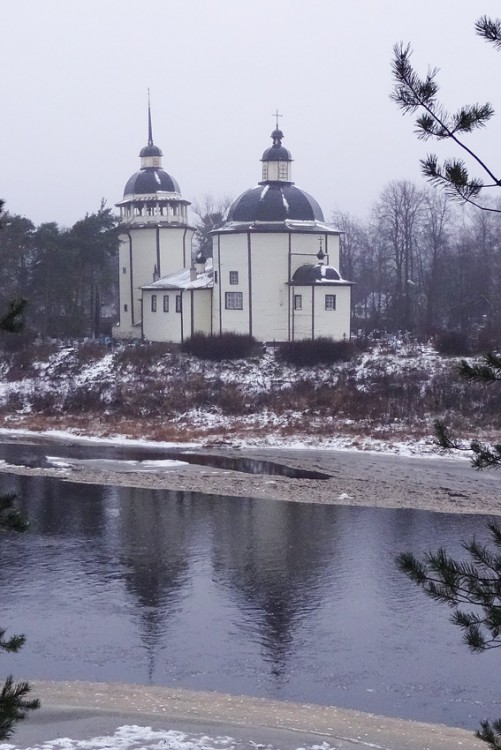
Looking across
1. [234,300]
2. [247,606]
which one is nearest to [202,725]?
[247,606]

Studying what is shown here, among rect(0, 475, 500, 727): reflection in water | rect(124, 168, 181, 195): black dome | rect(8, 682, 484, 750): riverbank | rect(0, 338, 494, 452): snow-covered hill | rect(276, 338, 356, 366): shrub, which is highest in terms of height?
rect(124, 168, 181, 195): black dome

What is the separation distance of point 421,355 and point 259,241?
8423 millimetres

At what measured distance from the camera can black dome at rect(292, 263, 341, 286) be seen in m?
42.1

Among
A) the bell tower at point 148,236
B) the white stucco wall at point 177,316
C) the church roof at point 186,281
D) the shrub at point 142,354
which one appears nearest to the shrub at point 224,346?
the white stucco wall at point 177,316

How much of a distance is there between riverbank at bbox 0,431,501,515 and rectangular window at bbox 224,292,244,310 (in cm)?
1030

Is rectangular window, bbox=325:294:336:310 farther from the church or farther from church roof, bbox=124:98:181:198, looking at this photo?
church roof, bbox=124:98:181:198

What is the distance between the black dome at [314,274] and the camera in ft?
138

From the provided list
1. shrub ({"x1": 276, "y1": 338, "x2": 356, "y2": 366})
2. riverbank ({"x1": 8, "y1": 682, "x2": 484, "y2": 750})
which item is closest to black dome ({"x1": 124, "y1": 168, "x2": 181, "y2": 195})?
shrub ({"x1": 276, "y1": 338, "x2": 356, "y2": 366})

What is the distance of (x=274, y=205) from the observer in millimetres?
43469

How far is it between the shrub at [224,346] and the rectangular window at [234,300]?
3.94 feet

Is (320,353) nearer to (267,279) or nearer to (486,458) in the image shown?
(267,279)

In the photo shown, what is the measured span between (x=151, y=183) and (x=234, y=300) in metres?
10.4

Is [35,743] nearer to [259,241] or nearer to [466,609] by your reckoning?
[466,609]

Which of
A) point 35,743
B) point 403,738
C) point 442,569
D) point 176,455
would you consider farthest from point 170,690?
point 176,455
